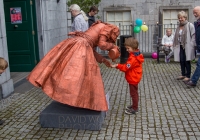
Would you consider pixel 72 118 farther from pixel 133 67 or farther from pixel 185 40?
pixel 185 40

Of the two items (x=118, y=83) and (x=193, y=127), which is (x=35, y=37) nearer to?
(x=118, y=83)

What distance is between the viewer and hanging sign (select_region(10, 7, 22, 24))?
781 cm

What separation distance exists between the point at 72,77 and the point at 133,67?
110cm

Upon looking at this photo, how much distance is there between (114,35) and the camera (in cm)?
457

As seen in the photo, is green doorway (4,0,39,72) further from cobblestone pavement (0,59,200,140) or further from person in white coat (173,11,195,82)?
person in white coat (173,11,195,82)

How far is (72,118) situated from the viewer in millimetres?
4301

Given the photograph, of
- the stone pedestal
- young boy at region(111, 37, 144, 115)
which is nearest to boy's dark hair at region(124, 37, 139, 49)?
young boy at region(111, 37, 144, 115)

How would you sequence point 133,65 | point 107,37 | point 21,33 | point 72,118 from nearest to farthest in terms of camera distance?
point 72,118 < point 107,37 < point 133,65 < point 21,33

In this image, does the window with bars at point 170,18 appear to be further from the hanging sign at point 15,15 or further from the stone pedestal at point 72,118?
the stone pedestal at point 72,118

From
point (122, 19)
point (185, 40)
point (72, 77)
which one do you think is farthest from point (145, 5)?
point (72, 77)

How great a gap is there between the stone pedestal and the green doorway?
3972 millimetres

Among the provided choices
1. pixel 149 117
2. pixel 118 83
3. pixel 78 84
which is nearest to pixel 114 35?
pixel 78 84

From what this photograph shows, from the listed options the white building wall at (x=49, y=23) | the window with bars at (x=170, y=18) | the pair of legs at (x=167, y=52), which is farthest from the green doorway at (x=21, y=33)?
the window with bars at (x=170, y=18)

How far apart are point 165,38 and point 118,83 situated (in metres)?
3.81
